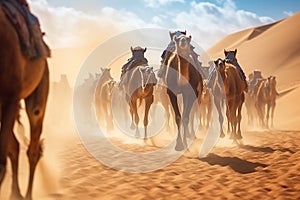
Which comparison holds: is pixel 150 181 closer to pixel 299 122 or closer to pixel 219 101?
pixel 219 101

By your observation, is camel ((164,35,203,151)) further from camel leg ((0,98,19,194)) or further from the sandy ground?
camel leg ((0,98,19,194))

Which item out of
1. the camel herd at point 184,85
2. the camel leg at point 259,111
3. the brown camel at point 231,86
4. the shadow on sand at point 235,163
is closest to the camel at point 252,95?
the camel leg at point 259,111

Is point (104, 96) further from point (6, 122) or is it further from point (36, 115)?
point (6, 122)

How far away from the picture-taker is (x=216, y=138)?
13.0m

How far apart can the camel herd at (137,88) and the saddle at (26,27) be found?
0.06ft

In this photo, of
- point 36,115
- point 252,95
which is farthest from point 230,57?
point 252,95

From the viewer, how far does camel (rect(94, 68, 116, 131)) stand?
761 inches

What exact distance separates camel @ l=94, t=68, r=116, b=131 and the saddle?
13.4 m

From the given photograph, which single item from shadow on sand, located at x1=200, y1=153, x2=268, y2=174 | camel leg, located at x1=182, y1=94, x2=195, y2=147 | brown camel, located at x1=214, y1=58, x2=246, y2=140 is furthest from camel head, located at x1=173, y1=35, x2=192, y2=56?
brown camel, located at x1=214, y1=58, x2=246, y2=140

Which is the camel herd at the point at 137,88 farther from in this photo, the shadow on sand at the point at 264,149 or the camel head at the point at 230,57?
the shadow on sand at the point at 264,149

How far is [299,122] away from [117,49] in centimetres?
7543

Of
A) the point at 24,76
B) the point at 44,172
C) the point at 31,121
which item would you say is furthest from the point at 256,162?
the point at 24,76

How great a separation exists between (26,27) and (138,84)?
9.14m

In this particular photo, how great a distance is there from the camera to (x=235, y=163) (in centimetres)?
858
